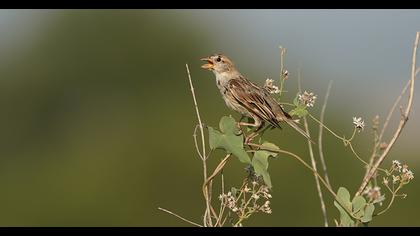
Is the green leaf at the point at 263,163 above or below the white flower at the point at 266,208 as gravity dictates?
above

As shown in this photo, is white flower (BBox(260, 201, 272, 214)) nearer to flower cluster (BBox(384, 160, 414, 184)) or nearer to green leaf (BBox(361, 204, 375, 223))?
green leaf (BBox(361, 204, 375, 223))

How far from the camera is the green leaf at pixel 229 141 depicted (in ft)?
14.1

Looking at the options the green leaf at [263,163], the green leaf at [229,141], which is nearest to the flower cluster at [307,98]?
the green leaf at [263,163]

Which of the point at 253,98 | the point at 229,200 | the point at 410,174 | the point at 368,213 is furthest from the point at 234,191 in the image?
the point at 253,98

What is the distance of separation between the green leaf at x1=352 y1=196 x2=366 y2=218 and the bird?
5.38 feet

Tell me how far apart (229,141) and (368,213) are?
79 cm

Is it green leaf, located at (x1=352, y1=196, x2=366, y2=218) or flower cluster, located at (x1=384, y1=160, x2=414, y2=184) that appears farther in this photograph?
flower cluster, located at (x1=384, y1=160, x2=414, y2=184)

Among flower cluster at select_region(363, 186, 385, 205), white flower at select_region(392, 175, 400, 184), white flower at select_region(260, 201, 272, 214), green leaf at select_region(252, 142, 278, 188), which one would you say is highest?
green leaf at select_region(252, 142, 278, 188)

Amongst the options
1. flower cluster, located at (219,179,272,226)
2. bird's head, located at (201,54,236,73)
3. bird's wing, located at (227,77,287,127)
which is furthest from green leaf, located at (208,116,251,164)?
bird's head, located at (201,54,236,73)

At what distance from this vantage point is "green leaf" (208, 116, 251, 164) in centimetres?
431

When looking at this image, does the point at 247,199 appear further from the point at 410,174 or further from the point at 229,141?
the point at 410,174

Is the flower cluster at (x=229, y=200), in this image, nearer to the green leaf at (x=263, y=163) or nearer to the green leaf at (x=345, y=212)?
the green leaf at (x=263, y=163)

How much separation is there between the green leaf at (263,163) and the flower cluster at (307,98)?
29 cm

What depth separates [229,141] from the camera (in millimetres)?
4355
